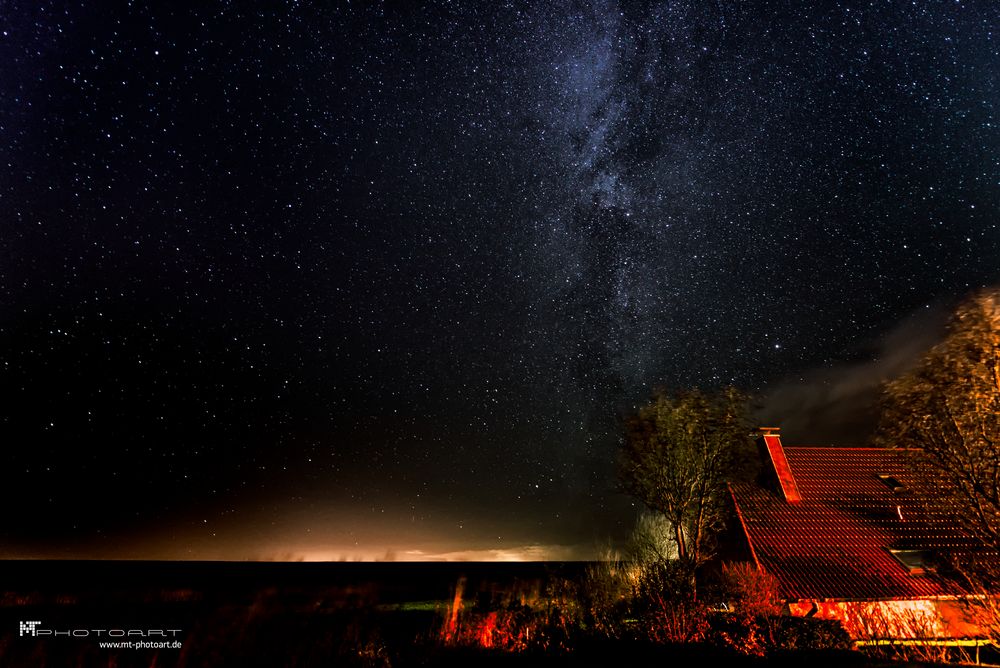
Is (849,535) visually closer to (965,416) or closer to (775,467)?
(775,467)

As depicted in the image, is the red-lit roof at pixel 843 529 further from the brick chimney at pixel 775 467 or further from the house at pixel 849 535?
the brick chimney at pixel 775 467

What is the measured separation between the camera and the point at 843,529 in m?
22.8

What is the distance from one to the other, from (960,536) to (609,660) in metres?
24.4

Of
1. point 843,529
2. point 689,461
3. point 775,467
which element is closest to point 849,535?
point 843,529

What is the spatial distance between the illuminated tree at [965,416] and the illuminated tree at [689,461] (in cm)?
1027

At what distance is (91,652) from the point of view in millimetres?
14898

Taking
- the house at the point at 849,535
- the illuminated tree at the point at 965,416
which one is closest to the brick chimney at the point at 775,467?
the house at the point at 849,535

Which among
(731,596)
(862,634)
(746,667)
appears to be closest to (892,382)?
(862,634)

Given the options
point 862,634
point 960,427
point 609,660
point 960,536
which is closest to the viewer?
point 609,660

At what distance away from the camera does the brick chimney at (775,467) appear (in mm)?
25250

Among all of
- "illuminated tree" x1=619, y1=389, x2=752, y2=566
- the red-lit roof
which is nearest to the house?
the red-lit roof

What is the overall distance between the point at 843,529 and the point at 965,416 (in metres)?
14.1

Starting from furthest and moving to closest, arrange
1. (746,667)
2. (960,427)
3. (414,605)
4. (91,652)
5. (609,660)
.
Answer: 1. (414,605)
2. (91,652)
3. (960,427)
4. (609,660)
5. (746,667)

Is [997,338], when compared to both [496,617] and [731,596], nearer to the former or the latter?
[731,596]
